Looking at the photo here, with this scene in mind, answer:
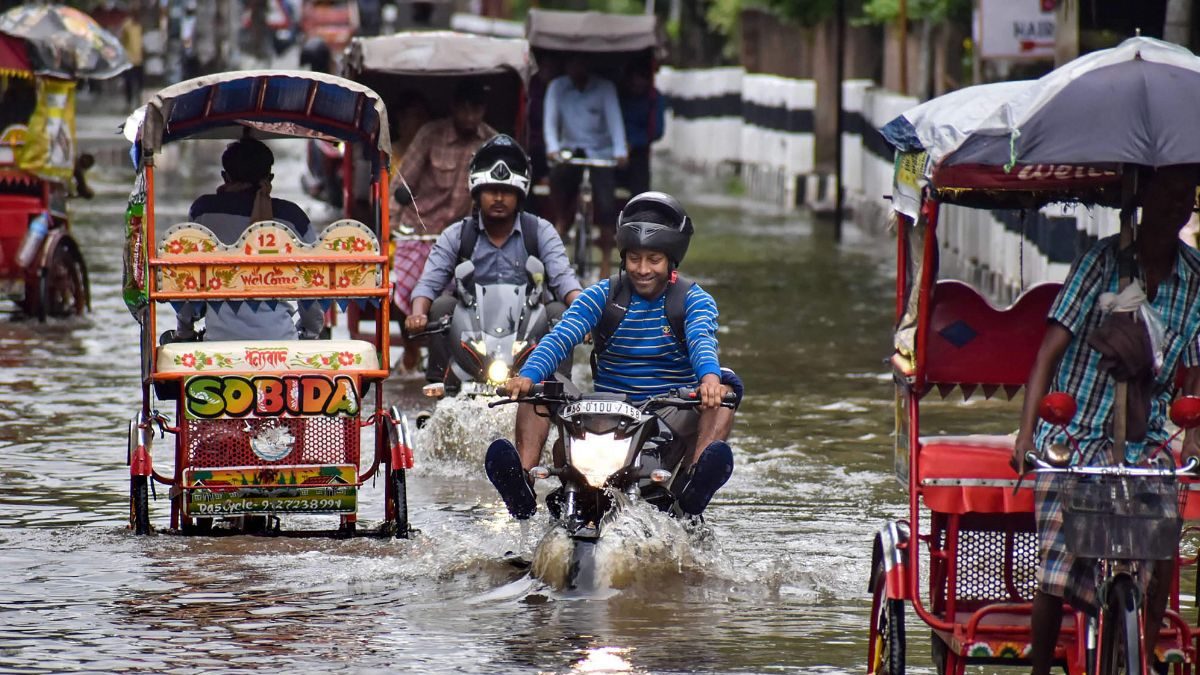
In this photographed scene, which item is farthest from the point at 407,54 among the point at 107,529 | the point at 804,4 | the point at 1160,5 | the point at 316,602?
the point at 804,4

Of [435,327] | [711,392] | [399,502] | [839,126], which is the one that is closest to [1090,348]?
[711,392]

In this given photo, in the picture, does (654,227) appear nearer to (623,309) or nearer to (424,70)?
(623,309)

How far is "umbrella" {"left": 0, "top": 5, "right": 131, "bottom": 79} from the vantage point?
49.8ft

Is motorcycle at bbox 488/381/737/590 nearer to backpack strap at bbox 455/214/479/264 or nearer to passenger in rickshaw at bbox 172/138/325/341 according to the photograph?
passenger in rickshaw at bbox 172/138/325/341

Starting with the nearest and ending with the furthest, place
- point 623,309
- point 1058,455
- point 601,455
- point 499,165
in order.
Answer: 1. point 1058,455
2. point 601,455
3. point 623,309
4. point 499,165

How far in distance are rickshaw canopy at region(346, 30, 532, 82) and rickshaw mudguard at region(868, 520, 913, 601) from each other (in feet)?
31.4

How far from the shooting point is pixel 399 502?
877 centimetres

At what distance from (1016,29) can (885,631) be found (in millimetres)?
11328

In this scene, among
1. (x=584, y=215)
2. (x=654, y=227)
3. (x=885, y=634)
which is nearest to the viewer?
(x=885, y=634)

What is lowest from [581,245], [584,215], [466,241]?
[581,245]

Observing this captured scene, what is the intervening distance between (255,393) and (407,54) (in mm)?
7132

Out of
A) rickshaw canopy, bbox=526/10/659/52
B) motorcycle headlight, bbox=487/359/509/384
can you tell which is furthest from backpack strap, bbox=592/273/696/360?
rickshaw canopy, bbox=526/10/659/52

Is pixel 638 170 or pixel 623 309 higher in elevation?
pixel 623 309

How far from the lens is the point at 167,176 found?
31188 mm
